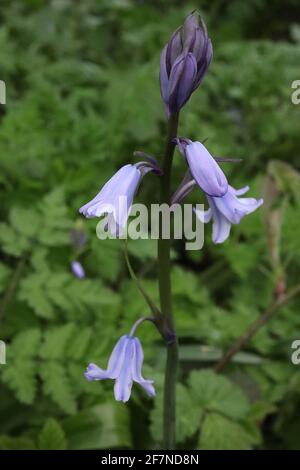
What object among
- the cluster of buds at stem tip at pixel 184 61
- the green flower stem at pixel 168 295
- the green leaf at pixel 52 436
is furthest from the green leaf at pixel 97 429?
the cluster of buds at stem tip at pixel 184 61

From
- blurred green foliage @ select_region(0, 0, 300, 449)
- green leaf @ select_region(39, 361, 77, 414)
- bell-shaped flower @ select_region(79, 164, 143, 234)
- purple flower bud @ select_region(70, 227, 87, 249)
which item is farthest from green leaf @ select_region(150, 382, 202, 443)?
bell-shaped flower @ select_region(79, 164, 143, 234)

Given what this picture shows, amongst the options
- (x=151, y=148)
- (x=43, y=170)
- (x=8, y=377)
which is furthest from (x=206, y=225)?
(x=8, y=377)

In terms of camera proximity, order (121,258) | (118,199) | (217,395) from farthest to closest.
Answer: (121,258) < (217,395) < (118,199)

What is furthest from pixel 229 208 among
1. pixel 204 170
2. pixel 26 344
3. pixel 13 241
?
pixel 13 241

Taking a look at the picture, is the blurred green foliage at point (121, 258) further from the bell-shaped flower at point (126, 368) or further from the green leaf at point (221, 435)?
the bell-shaped flower at point (126, 368)

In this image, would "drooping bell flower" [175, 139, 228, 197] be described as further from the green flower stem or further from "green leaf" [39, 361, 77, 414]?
"green leaf" [39, 361, 77, 414]

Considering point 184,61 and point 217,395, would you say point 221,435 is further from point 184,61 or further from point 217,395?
point 184,61
